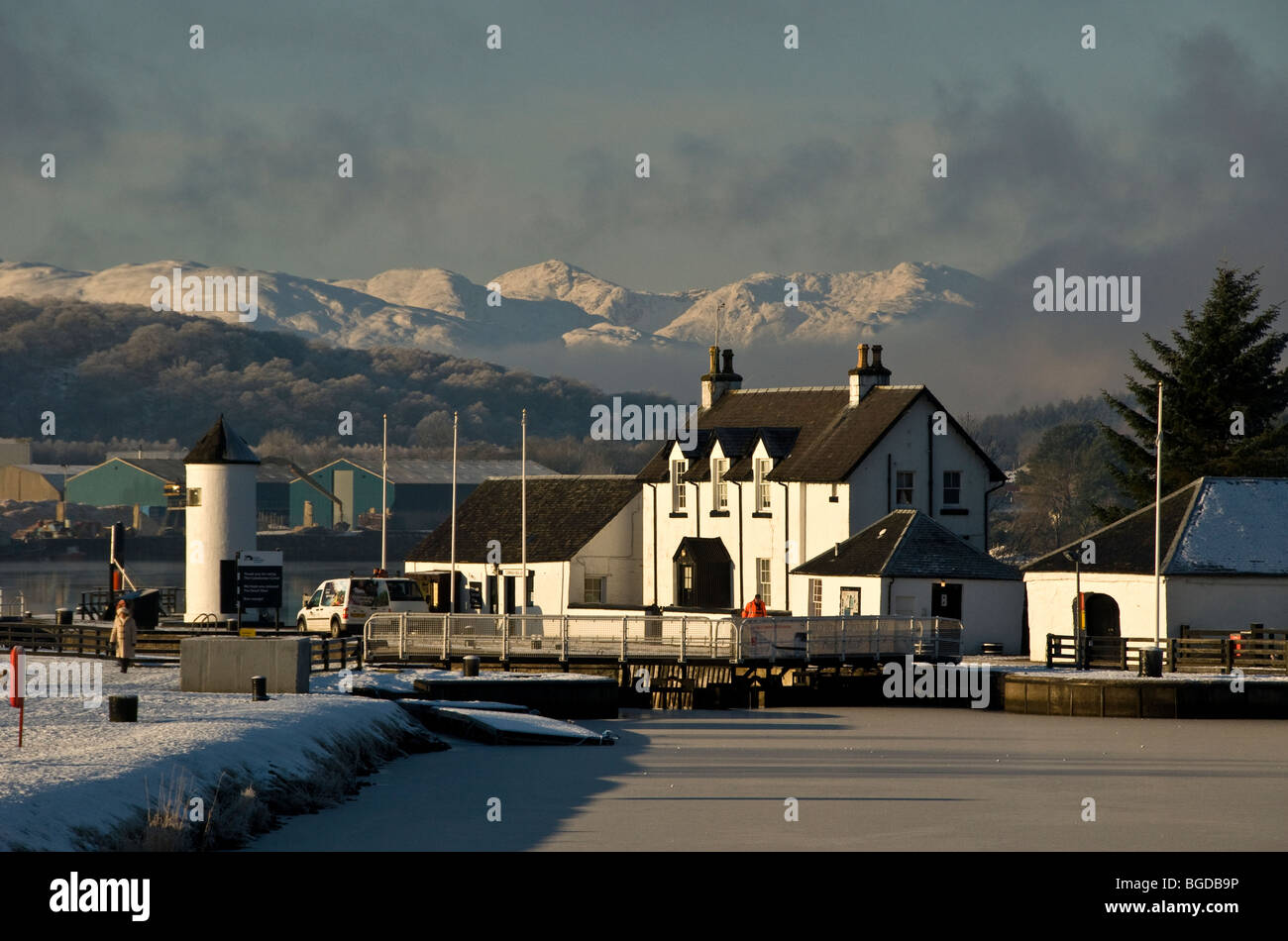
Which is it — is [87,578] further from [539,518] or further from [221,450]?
[221,450]

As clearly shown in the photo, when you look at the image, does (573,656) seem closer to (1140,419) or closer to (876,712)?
(876,712)

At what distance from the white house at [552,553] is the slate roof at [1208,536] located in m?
20.4

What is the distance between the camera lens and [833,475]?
63344 mm

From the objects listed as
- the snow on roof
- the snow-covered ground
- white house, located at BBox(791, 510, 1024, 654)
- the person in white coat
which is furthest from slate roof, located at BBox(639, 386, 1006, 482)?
the snow-covered ground

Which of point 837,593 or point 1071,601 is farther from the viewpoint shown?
point 837,593

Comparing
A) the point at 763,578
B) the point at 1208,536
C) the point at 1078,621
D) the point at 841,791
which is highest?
the point at 1208,536

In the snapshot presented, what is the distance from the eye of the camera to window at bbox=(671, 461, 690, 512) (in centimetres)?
7044

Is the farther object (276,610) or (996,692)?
(276,610)

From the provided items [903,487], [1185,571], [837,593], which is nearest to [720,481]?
[903,487]

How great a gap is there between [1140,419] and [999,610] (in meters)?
24.6

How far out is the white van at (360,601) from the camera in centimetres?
5638

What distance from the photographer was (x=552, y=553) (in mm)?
71500

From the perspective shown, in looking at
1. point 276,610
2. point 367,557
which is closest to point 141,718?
point 276,610

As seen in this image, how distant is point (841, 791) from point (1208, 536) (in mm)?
26070
